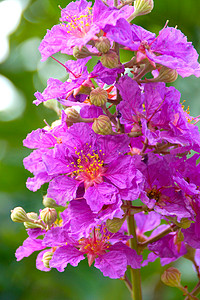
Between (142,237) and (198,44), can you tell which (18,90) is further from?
(142,237)

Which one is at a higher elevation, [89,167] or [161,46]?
[161,46]

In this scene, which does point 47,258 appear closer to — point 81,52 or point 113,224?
point 113,224

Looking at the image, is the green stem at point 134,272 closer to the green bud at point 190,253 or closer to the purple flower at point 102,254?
the purple flower at point 102,254

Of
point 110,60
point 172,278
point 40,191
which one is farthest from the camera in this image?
point 40,191

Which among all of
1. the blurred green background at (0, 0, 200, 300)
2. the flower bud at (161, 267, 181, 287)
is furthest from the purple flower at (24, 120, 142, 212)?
the blurred green background at (0, 0, 200, 300)

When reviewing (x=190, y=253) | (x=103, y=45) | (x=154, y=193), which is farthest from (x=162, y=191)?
(x=103, y=45)

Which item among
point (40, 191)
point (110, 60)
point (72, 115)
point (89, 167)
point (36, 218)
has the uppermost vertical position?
point (110, 60)

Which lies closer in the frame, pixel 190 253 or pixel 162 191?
pixel 162 191

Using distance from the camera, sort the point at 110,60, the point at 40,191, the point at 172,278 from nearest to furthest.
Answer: the point at 110,60, the point at 172,278, the point at 40,191
